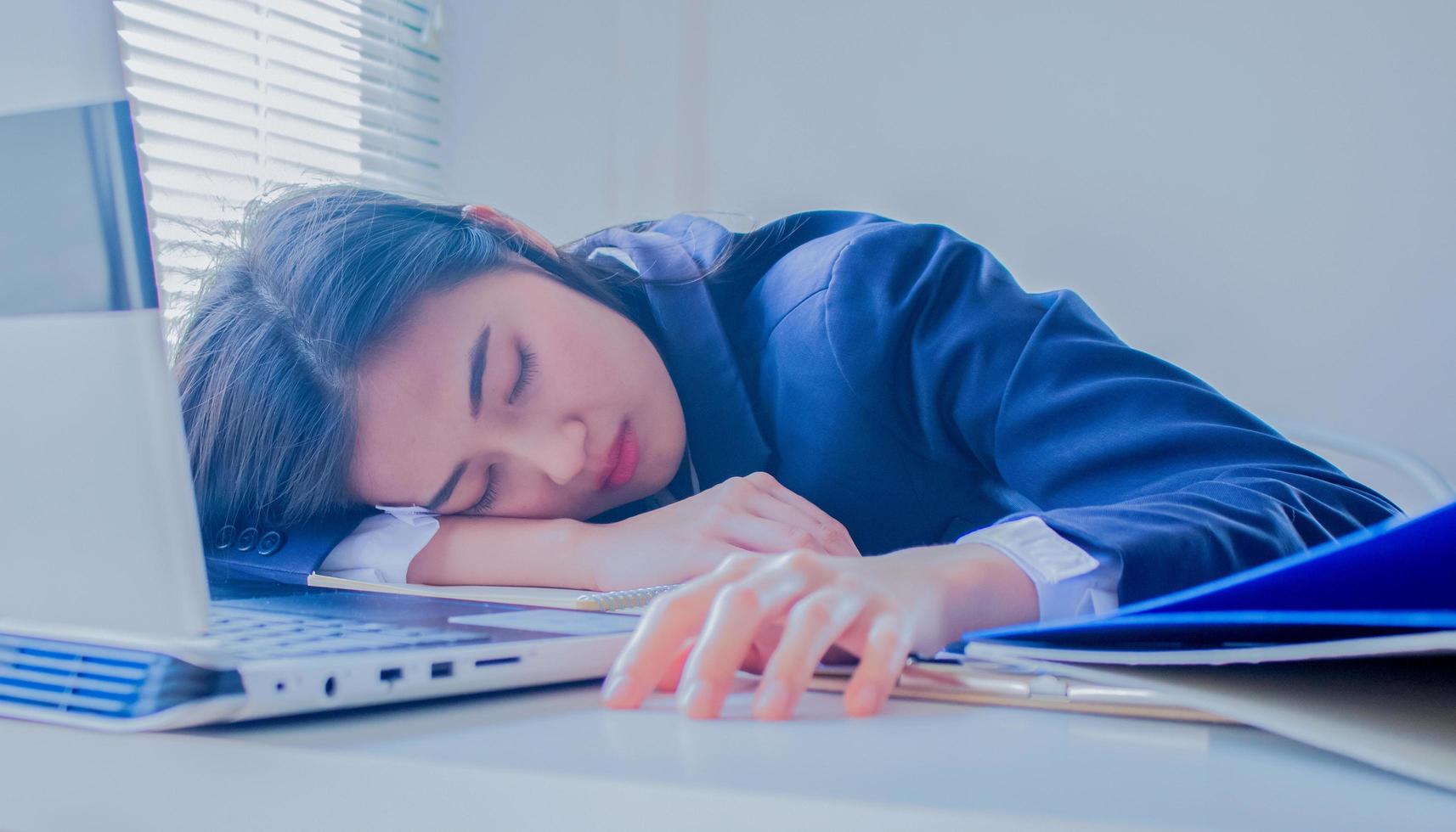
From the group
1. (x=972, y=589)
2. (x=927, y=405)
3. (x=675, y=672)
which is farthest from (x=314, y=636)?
(x=927, y=405)

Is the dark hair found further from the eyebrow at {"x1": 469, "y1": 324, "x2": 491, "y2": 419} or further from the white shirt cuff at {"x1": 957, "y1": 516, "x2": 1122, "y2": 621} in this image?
the white shirt cuff at {"x1": 957, "y1": 516, "x2": 1122, "y2": 621}

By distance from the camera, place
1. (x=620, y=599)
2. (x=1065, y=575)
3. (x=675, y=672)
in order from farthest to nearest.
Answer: (x=620, y=599), (x=1065, y=575), (x=675, y=672)

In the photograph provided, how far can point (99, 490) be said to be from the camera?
0.25 m

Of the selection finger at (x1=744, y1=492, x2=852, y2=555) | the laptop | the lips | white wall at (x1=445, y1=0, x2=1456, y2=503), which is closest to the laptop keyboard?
the laptop

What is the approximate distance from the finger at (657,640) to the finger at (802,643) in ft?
0.09

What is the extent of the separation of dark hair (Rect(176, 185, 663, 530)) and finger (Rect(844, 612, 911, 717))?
56cm

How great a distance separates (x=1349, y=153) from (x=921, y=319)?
0.96 meters

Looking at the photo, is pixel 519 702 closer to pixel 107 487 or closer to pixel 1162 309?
pixel 107 487

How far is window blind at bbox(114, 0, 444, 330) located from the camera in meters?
1.42

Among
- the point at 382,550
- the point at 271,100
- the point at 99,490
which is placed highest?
the point at 271,100

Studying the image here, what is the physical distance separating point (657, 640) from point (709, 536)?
1.31ft

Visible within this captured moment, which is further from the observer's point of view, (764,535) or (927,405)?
(927,405)

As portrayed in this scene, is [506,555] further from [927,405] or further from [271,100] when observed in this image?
[271,100]

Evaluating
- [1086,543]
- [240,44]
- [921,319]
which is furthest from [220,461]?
[240,44]
